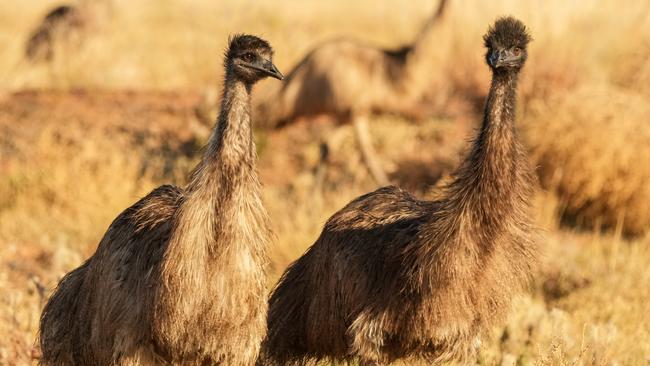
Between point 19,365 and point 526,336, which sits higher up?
point 526,336

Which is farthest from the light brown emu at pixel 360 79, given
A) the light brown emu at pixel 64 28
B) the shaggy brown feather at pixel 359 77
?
the light brown emu at pixel 64 28

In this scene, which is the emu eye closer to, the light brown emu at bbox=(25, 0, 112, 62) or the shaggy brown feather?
the shaggy brown feather

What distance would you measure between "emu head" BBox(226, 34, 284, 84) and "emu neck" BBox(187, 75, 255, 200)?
6 centimetres

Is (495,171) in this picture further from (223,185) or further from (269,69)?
(223,185)

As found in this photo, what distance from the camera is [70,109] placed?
13961 mm

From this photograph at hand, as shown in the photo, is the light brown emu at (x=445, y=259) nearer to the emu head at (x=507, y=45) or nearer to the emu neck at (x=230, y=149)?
the emu head at (x=507, y=45)

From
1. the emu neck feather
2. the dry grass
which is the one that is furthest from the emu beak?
the dry grass

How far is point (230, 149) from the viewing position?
15.8 ft

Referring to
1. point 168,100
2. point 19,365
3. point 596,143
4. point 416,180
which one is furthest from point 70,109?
point 19,365

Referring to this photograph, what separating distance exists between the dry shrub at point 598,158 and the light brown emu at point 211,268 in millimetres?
6718

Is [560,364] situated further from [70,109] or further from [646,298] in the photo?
[70,109]

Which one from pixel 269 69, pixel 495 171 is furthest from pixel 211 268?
pixel 495 171

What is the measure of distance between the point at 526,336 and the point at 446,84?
4.48m

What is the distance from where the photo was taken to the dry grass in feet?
25.2
